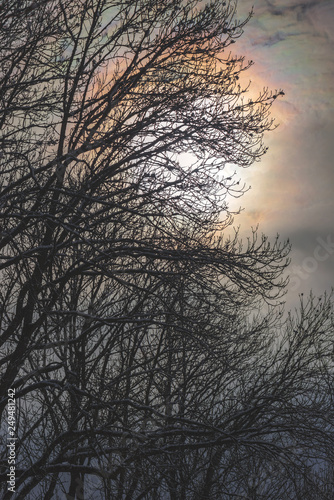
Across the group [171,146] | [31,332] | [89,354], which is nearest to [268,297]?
[171,146]

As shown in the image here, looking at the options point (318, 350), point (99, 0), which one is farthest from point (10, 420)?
point (318, 350)

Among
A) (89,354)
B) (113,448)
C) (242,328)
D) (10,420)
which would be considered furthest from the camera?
(242,328)

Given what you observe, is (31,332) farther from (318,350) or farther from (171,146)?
(318,350)

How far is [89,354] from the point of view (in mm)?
10438

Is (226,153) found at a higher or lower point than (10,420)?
A: higher

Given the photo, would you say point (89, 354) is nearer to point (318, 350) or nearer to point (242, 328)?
point (242, 328)

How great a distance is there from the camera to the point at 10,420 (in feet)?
22.4

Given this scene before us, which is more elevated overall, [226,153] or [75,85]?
[75,85]

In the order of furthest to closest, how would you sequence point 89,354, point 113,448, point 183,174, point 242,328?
1. point 242,328
2. point 89,354
3. point 183,174
4. point 113,448

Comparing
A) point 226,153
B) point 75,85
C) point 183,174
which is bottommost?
point 183,174

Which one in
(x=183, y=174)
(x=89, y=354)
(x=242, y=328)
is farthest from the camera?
(x=242, y=328)

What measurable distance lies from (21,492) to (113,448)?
1.40 m

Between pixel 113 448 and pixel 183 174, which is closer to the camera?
pixel 113 448

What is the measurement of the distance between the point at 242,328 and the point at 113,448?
25.9 ft
